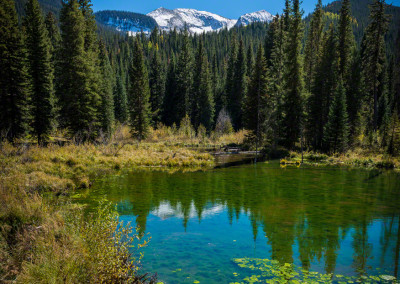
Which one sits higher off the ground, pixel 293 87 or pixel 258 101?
pixel 293 87

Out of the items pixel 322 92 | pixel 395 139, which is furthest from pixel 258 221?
pixel 322 92

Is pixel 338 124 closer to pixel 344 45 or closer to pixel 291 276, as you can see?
pixel 344 45

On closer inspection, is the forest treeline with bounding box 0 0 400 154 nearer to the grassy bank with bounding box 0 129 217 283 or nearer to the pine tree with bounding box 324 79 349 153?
the pine tree with bounding box 324 79 349 153

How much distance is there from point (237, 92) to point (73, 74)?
36152mm

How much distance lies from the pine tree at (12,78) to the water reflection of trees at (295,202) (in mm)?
14453

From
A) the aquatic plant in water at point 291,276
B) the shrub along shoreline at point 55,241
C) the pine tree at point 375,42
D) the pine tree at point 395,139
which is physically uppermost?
the pine tree at point 375,42

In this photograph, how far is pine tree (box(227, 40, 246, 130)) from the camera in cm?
5584

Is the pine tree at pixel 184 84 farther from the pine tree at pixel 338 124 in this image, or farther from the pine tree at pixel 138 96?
the pine tree at pixel 338 124

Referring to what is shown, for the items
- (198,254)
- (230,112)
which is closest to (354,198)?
(198,254)

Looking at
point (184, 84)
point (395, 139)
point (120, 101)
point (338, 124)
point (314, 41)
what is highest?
point (314, 41)

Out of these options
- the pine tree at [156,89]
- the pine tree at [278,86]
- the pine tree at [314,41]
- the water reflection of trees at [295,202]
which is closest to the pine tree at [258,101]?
the pine tree at [278,86]

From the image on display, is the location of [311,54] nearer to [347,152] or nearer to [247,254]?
[347,152]

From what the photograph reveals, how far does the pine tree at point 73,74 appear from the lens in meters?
27.4

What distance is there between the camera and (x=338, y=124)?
28.0 meters
